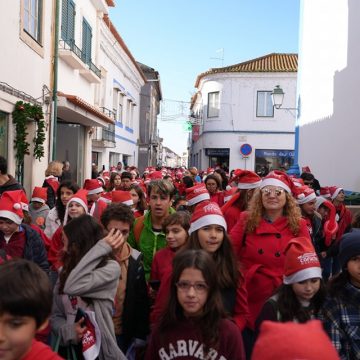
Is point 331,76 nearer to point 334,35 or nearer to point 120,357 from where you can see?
point 334,35

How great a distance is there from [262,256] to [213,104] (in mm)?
32726

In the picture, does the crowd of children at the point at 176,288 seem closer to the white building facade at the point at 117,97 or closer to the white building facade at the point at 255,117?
the white building facade at the point at 117,97

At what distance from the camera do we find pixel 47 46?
1211 cm

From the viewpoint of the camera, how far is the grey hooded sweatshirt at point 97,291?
9.70 feet

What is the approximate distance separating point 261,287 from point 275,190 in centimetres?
88

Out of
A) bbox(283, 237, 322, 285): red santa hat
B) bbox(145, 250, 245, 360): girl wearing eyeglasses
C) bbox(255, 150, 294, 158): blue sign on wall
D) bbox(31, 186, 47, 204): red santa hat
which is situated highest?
bbox(255, 150, 294, 158): blue sign on wall

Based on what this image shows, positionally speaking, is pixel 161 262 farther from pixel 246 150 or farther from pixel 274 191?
pixel 246 150

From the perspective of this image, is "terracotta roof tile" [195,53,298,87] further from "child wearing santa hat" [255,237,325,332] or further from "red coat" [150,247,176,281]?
"child wearing santa hat" [255,237,325,332]

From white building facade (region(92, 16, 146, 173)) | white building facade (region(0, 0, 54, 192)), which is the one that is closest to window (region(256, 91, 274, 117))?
white building facade (region(92, 16, 146, 173))

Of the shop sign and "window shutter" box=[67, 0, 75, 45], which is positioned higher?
"window shutter" box=[67, 0, 75, 45]

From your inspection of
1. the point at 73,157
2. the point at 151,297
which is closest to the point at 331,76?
the point at 73,157

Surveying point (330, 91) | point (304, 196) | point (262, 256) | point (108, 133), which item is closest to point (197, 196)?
point (304, 196)

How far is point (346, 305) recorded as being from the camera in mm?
3053

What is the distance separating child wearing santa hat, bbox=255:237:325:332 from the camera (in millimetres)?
3082
